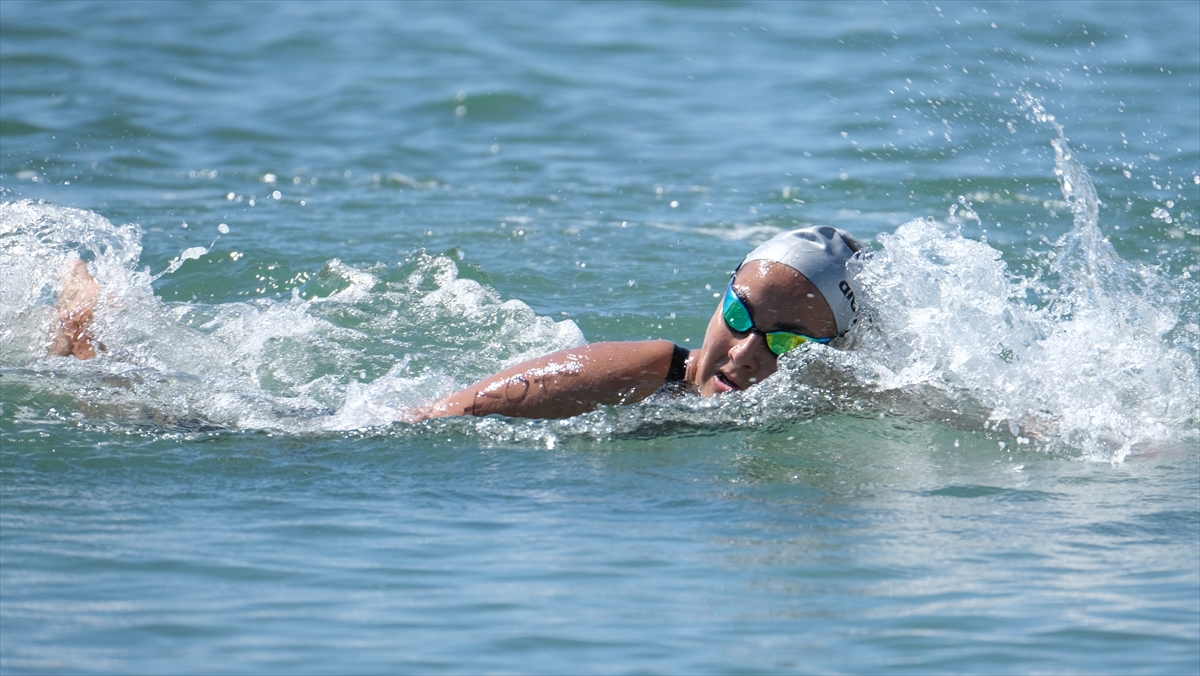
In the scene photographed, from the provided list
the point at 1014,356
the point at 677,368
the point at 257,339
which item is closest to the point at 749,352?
the point at 677,368

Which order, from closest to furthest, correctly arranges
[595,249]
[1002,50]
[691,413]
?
1. [691,413]
2. [595,249]
3. [1002,50]

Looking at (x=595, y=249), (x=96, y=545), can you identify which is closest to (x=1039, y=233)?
(x=595, y=249)

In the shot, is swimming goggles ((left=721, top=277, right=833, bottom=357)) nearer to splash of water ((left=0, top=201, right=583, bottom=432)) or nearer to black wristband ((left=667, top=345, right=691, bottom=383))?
black wristband ((left=667, top=345, right=691, bottom=383))

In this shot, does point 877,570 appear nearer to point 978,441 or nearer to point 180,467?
point 978,441

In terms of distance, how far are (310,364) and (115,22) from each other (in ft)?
37.1

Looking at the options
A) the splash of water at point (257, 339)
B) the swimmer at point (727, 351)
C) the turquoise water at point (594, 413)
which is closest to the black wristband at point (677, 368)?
the swimmer at point (727, 351)

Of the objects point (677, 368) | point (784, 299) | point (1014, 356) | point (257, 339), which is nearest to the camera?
point (784, 299)

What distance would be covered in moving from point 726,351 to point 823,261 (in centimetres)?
54

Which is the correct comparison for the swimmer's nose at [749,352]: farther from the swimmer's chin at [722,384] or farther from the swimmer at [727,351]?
the swimmer's chin at [722,384]

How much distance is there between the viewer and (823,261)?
209 inches

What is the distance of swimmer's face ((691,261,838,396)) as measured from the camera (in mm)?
5293

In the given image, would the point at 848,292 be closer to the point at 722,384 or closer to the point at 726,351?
the point at 726,351

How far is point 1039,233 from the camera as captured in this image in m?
9.63

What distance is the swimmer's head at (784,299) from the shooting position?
5.29m
